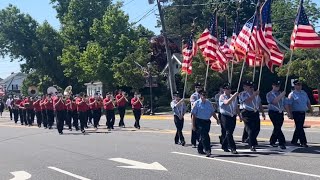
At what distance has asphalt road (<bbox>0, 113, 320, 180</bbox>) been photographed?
35.7ft

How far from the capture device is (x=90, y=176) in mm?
11094

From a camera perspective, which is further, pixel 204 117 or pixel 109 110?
pixel 109 110

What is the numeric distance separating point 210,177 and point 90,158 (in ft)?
15.3

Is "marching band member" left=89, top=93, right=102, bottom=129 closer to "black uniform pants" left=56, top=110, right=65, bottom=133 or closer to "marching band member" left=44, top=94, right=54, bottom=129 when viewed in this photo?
"marching band member" left=44, top=94, right=54, bottom=129

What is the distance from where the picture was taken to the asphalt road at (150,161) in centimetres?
1088

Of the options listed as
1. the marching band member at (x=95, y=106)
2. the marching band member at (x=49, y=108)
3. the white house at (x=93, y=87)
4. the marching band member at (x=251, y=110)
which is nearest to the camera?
the marching band member at (x=251, y=110)

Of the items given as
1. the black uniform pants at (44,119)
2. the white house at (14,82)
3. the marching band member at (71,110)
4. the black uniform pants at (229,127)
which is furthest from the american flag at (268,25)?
the white house at (14,82)

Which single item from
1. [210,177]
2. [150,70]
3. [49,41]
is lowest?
[210,177]

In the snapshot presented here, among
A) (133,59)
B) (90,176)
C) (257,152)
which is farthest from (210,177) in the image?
(133,59)

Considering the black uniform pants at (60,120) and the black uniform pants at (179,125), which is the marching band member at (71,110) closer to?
the black uniform pants at (60,120)

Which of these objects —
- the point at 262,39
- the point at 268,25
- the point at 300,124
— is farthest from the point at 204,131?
the point at 268,25

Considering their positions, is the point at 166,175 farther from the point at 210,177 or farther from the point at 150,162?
the point at 150,162

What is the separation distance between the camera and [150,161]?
13.1 m

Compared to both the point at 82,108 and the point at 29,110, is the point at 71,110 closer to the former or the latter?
the point at 82,108
